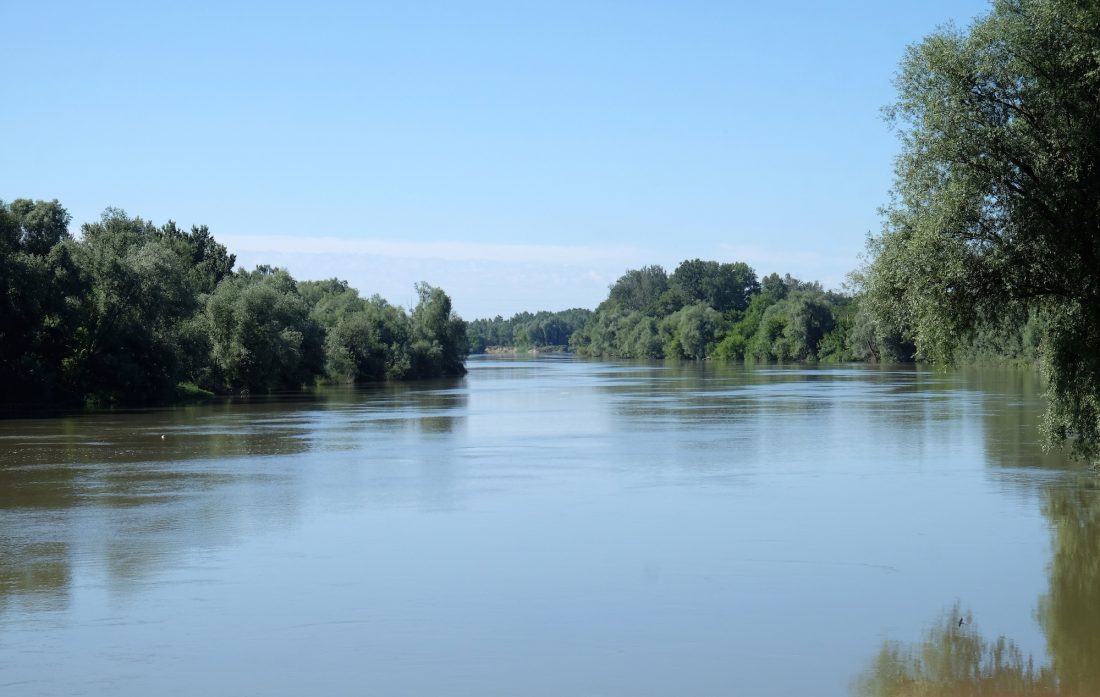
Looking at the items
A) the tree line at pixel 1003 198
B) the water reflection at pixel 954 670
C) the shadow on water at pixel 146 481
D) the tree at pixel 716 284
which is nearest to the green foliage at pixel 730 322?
the tree at pixel 716 284

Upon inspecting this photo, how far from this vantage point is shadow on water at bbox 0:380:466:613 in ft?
55.3

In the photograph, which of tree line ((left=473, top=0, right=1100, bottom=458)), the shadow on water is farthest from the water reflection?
the shadow on water

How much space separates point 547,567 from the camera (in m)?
16.5

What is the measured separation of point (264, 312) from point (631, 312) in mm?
124138

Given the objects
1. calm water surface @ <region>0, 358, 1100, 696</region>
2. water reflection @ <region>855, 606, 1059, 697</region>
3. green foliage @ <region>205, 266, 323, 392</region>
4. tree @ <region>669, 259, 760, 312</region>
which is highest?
tree @ <region>669, 259, 760, 312</region>

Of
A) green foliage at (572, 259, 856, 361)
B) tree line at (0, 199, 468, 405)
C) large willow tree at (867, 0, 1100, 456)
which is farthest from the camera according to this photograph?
green foliage at (572, 259, 856, 361)

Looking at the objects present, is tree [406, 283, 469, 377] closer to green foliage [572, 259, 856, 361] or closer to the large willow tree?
green foliage [572, 259, 856, 361]

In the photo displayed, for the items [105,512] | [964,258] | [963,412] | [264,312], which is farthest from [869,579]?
[264,312]

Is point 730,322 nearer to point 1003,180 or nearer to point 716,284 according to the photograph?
point 716,284

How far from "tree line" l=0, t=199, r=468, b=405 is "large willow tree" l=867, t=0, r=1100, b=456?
4291 centimetres

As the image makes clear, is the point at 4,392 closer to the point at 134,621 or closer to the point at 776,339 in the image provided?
the point at 134,621

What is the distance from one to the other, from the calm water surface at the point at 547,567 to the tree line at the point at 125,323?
20.7 meters

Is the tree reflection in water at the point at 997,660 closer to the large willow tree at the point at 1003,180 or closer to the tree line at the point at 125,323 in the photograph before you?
the large willow tree at the point at 1003,180

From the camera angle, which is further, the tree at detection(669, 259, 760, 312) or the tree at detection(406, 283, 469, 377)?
the tree at detection(669, 259, 760, 312)
